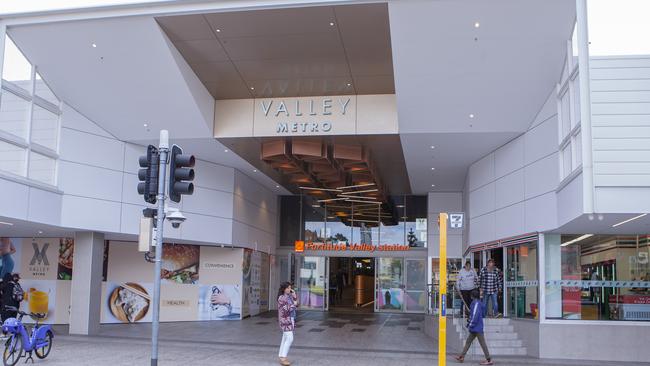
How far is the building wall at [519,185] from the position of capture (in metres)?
12.8

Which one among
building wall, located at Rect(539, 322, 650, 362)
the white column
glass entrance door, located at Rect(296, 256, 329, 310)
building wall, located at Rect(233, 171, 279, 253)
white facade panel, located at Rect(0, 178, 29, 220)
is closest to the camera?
building wall, located at Rect(539, 322, 650, 362)

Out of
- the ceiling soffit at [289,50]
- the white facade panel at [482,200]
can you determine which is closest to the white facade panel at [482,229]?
the white facade panel at [482,200]

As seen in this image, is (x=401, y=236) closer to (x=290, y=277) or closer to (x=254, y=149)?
(x=290, y=277)

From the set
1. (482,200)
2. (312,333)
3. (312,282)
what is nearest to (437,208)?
(312,282)

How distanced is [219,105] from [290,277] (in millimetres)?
12239

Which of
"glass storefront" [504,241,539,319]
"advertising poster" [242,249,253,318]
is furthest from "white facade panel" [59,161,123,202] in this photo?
"glass storefront" [504,241,539,319]

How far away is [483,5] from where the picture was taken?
10672 mm

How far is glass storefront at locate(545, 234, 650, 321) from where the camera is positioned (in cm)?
1283

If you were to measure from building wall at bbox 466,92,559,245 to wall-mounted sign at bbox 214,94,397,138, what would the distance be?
298cm

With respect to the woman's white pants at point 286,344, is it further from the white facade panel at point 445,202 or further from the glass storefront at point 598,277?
the white facade panel at point 445,202

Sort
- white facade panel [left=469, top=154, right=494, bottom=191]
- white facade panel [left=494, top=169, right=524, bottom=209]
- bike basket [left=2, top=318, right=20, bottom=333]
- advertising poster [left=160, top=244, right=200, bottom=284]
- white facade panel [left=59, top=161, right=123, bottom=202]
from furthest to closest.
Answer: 1. advertising poster [left=160, top=244, right=200, bottom=284]
2. white facade panel [left=469, top=154, right=494, bottom=191]
3. white facade panel [left=59, top=161, right=123, bottom=202]
4. white facade panel [left=494, top=169, right=524, bottom=209]
5. bike basket [left=2, top=318, right=20, bottom=333]

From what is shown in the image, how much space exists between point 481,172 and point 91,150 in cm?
1015

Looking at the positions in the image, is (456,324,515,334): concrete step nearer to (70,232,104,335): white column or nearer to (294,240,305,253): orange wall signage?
(70,232,104,335): white column

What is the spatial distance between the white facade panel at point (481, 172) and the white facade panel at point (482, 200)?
166mm
